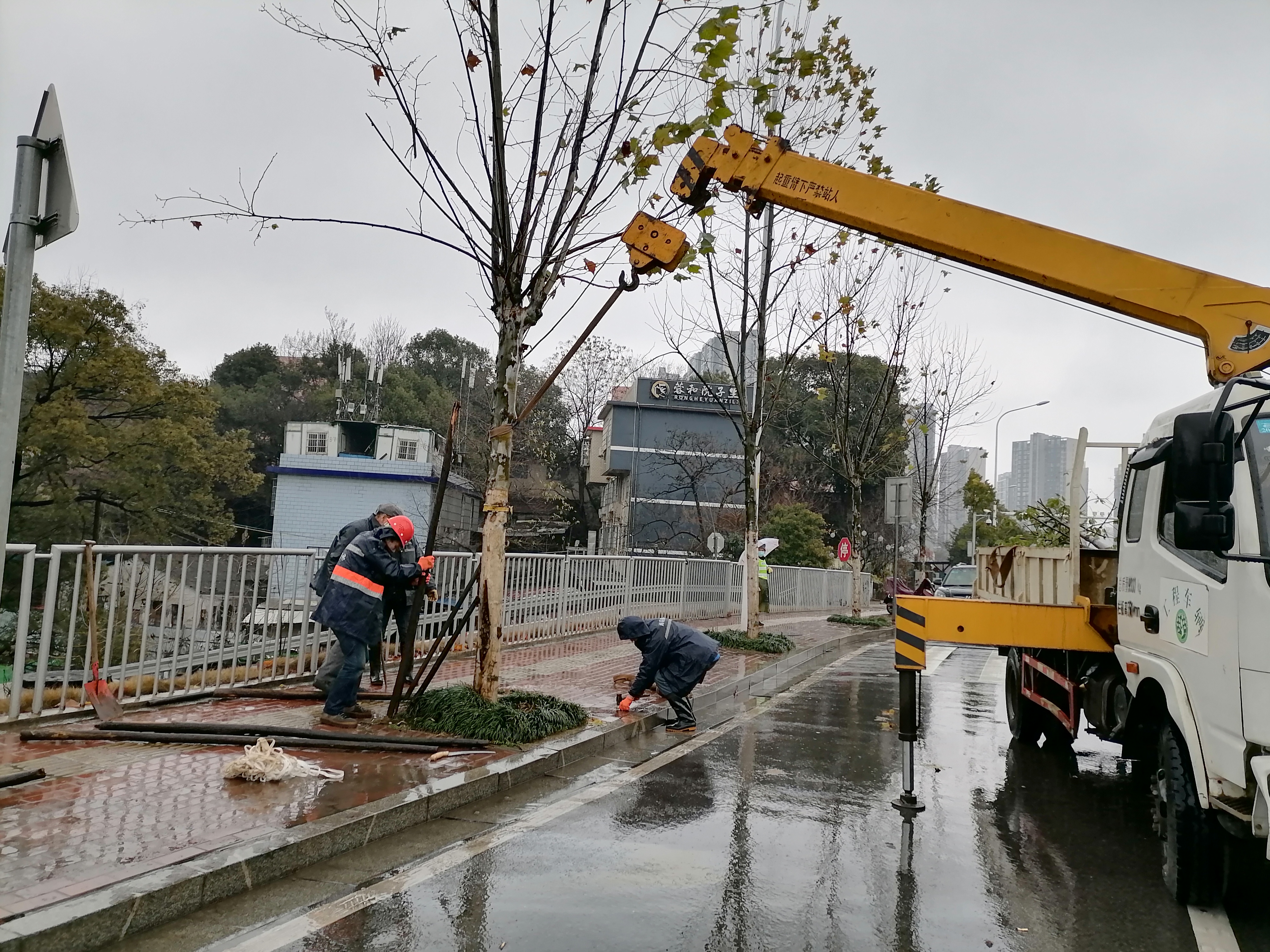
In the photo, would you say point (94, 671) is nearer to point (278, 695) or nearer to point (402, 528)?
point (278, 695)

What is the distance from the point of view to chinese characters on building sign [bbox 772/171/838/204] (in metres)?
6.20

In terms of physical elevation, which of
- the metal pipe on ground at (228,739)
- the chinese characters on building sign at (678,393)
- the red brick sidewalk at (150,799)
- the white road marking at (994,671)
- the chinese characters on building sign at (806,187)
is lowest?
the white road marking at (994,671)

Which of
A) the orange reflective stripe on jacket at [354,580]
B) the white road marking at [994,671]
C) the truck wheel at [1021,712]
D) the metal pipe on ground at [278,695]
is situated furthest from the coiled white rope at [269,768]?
the white road marking at [994,671]

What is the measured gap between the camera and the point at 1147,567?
484cm

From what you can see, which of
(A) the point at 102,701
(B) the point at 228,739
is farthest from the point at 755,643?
(A) the point at 102,701

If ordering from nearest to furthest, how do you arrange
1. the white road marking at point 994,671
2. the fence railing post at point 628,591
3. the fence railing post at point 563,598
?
the white road marking at point 994,671
the fence railing post at point 563,598
the fence railing post at point 628,591

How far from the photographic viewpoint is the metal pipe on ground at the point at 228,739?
582 cm

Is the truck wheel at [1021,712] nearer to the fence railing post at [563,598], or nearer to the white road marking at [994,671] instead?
the white road marking at [994,671]

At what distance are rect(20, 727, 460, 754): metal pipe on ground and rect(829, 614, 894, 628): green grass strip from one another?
17813 millimetres

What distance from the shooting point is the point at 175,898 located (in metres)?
3.60

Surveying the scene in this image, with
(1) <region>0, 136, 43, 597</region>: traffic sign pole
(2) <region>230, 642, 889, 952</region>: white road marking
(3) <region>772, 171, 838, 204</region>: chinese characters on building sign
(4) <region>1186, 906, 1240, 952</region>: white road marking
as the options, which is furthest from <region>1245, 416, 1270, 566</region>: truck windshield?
(1) <region>0, 136, 43, 597</region>: traffic sign pole

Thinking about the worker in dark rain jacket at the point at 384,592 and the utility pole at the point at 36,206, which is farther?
the worker in dark rain jacket at the point at 384,592

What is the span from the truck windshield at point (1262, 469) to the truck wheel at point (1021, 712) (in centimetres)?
398

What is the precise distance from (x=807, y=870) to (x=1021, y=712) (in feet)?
14.1
